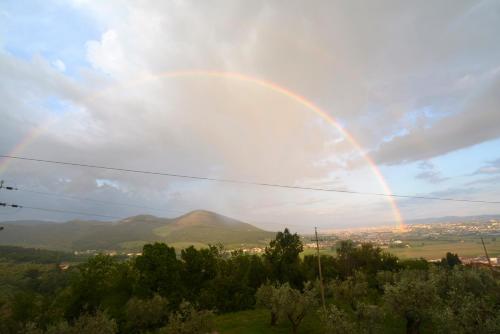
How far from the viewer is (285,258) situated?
8606 cm

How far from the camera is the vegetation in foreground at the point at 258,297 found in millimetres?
28281

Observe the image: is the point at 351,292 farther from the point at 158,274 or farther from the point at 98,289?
the point at 98,289

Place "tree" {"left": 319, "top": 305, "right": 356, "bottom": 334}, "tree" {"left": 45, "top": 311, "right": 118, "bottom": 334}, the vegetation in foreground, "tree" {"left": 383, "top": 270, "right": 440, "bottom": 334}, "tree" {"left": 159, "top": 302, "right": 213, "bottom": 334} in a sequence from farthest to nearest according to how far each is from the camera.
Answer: "tree" {"left": 383, "top": 270, "right": 440, "bottom": 334} < the vegetation in foreground < "tree" {"left": 159, "top": 302, "right": 213, "bottom": 334} < "tree" {"left": 319, "top": 305, "right": 356, "bottom": 334} < "tree" {"left": 45, "top": 311, "right": 118, "bottom": 334}

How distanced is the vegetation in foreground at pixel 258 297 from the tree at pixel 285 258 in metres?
0.29

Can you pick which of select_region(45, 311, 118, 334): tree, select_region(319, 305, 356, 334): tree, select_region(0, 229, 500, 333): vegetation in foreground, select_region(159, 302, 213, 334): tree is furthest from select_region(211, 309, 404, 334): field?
select_region(45, 311, 118, 334): tree

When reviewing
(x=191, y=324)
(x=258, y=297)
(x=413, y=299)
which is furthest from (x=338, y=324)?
(x=258, y=297)

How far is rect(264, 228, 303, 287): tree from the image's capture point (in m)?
83.1

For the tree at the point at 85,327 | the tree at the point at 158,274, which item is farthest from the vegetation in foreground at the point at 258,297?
the tree at the point at 158,274

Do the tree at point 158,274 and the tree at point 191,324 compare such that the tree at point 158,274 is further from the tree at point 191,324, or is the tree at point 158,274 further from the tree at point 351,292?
the tree at point 191,324

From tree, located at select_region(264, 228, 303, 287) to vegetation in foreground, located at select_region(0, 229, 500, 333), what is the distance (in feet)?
0.96

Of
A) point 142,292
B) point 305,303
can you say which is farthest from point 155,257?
point 305,303

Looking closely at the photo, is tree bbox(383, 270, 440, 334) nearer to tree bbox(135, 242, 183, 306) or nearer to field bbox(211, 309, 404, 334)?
field bbox(211, 309, 404, 334)

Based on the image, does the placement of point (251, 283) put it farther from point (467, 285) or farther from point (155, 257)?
point (467, 285)

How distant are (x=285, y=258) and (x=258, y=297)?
36.7 metres
